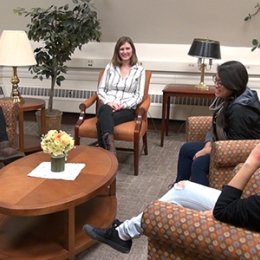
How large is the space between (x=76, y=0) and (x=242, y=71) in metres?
2.61

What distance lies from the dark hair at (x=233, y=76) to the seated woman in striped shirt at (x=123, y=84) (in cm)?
133

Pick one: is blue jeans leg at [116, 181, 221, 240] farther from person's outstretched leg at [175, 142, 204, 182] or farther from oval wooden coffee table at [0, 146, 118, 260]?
person's outstretched leg at [175, 142, 204, 182]

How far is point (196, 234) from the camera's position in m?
1.47

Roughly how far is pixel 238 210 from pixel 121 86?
103 inches

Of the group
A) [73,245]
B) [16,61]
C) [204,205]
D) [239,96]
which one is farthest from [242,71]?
[16,61]

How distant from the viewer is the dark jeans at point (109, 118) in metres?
3.41

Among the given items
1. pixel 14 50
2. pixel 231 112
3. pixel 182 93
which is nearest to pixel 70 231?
pixel 231 112

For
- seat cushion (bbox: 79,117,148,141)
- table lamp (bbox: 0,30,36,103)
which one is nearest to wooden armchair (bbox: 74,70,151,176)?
seat cushion (bbox: 79,117,148,141)

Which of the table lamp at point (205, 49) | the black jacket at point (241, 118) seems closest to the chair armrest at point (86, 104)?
the table lamp at point (205, 49)

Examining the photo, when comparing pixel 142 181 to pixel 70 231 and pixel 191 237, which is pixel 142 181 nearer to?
pixel 70 231

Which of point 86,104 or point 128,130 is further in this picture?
point 86,104

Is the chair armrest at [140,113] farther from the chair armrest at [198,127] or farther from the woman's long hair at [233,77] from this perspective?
the woman's long hair at [233,77]

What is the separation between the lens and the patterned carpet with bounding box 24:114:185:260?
2.29m

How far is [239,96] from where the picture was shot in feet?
8.24
